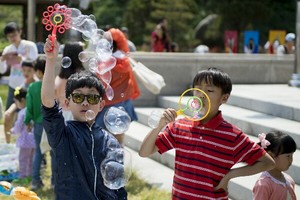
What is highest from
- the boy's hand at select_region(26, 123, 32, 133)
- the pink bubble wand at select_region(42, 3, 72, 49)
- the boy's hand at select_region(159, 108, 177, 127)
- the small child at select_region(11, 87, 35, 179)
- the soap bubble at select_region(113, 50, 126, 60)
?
the pink bubble wand at select_region(42, 3, 72, 49)

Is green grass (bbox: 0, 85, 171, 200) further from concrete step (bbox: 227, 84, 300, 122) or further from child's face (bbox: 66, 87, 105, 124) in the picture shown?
child's face (bbox: 66, 87, 105, 124)

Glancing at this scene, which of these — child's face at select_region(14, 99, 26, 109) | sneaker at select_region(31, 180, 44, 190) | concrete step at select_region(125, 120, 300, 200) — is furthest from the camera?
child's face at select_region(14, 99, 26, 109)

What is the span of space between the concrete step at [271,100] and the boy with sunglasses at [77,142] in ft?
16.1

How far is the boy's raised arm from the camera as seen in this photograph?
4.30m

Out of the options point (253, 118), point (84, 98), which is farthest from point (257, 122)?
point (84, 98)

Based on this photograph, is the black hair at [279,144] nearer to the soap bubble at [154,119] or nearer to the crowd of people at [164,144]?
the crowd of people at [164,144]

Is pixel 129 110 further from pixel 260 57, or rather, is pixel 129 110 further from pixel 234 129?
pixel 260 57

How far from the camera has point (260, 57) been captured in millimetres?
14023

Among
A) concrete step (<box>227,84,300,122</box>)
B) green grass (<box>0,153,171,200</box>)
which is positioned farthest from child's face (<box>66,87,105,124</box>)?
concrete step (<box>227,84,300,122</box>)

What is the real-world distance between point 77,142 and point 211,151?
771mm

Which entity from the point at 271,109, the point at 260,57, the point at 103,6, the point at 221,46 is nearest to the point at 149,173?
the point at 271,109

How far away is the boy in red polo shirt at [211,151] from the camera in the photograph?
4461 millimetres

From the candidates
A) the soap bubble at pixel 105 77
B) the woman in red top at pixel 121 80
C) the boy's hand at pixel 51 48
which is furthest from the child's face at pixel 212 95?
the woman in red top at pixel 121 80

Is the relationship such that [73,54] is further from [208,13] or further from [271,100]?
[208,13]
